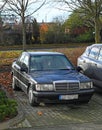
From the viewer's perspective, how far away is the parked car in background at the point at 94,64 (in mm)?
12648

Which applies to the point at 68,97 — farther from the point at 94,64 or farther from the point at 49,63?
the point at 94,64

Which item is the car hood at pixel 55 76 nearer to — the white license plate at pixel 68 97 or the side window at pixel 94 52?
the white license plate at pixel 68 97

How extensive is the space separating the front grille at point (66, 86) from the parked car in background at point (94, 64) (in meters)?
2.04

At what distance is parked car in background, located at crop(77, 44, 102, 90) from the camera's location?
41.5ft

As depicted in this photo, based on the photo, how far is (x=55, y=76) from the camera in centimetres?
1101

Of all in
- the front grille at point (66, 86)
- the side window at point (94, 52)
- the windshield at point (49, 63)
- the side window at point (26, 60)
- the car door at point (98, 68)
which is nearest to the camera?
the front grille at point (66, 86)

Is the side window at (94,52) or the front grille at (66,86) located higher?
the side window at (94,52)

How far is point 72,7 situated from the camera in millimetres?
25188

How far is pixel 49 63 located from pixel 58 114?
2.54 meters

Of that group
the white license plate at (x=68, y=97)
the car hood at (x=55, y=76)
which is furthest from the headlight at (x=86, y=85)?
the white license plate at (x=68, y=97)

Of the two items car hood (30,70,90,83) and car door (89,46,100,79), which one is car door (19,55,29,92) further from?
car door (89,46,100,79)

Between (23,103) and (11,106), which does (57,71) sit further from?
(11,106)

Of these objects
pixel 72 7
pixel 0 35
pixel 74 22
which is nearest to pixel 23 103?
pixel 72 7

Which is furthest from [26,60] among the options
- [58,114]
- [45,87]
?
[58,114]
